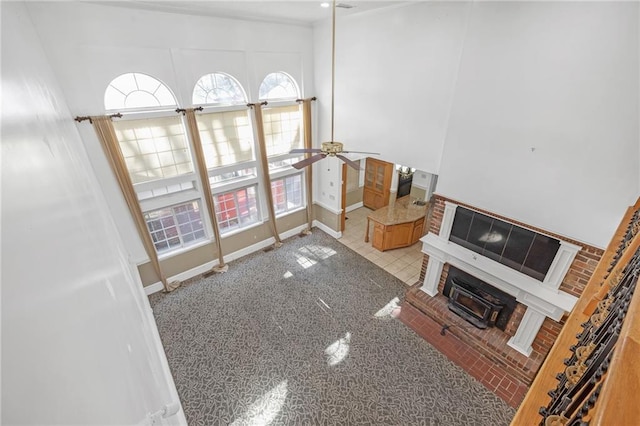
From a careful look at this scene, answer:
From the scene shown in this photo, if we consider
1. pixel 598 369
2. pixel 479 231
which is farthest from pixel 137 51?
pixel 479 231

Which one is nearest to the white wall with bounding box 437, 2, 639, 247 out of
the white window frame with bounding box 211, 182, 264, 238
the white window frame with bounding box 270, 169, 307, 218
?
the white window frame with bounding box 270, 169, 307, 218

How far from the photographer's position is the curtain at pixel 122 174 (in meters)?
4.38

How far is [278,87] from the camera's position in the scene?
620 cm

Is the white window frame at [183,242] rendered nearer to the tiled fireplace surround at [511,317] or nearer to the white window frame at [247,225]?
the white window frame at [247,225]

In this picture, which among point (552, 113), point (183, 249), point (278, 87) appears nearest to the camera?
point (552, 113)

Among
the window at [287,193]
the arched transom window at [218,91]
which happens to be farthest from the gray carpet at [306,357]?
the arched transom window at [218,91]

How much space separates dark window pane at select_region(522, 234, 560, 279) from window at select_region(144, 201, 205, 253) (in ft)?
19.9

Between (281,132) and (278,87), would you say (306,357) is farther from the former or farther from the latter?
(278,87)

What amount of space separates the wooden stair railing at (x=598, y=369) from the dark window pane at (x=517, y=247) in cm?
201

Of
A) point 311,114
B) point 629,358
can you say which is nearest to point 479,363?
point 629,358

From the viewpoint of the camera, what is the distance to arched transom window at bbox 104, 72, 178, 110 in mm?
4441

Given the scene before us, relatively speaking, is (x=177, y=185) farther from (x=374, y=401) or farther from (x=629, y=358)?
(x=629, y=358)

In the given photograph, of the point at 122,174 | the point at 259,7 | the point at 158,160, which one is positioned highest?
the point at 259,7

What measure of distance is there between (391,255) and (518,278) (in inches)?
124
